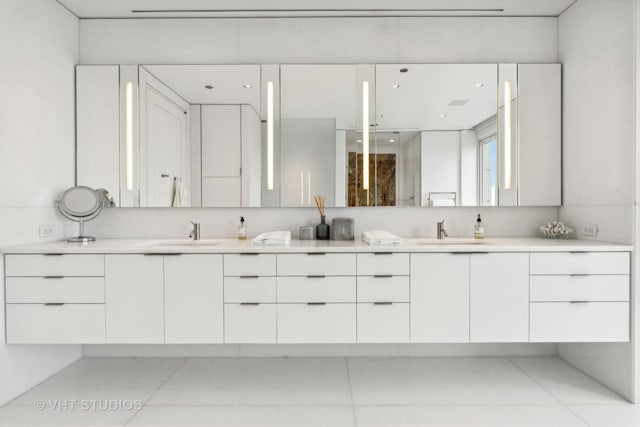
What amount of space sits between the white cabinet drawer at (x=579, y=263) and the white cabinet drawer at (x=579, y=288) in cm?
4

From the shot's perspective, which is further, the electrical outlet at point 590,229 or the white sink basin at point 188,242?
the white sink basin at point 188,242

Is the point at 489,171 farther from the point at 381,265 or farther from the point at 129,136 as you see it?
the point at 129,136

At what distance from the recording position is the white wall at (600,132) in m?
2.20

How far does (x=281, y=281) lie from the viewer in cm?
224

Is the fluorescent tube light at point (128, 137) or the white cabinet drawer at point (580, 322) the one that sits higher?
the fluorescent tube light at point (128, 137)

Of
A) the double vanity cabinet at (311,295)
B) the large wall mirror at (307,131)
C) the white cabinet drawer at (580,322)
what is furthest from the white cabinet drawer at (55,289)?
the white cabinet drawer at (580,322)

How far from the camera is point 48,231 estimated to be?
2527 millimetres

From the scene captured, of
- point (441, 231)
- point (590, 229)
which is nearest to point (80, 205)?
point (441, 231)

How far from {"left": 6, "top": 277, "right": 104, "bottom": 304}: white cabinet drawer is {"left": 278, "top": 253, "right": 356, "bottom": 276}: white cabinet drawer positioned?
111 cm

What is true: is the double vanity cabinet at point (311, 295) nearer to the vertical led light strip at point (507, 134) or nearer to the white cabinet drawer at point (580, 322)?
the white cabinet drawer at point (580, 322)

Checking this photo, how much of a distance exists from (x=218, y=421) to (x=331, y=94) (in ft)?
7.38

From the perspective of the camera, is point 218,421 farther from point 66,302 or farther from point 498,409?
point 498,409

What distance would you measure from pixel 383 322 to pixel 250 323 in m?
0.80

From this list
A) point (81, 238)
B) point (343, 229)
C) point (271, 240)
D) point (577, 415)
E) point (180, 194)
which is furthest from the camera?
point (180, 194)
